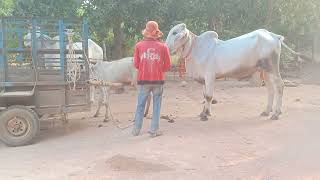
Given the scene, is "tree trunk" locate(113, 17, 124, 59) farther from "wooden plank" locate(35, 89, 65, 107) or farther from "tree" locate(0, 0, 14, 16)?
"wooden plank" locate(35, 89, 65, 107)

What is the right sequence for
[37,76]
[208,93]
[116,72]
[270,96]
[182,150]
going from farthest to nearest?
[116,72], [270,96], [208,93], [37,76], [182,150]

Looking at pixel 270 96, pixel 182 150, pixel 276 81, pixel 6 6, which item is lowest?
pixel 182 150

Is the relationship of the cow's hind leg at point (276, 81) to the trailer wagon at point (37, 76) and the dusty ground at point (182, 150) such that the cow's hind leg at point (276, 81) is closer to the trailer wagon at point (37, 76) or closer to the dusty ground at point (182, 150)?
the dusty ground at point (182, 150)

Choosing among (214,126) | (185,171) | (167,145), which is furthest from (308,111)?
(185,171)

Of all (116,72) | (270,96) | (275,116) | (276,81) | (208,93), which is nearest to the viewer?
(275,116)

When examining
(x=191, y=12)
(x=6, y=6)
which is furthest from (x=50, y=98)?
(x=6, y=6)

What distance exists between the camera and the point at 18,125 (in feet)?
27.5

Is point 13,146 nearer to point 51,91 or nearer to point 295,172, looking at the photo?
point 51,91

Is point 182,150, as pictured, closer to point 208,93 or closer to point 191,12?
point 208,93

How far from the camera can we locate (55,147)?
808cm

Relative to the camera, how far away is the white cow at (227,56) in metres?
10.1

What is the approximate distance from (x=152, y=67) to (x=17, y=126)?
7.62 feet

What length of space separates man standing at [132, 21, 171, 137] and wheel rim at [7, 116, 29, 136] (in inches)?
68.4

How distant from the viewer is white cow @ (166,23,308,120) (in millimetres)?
10133
